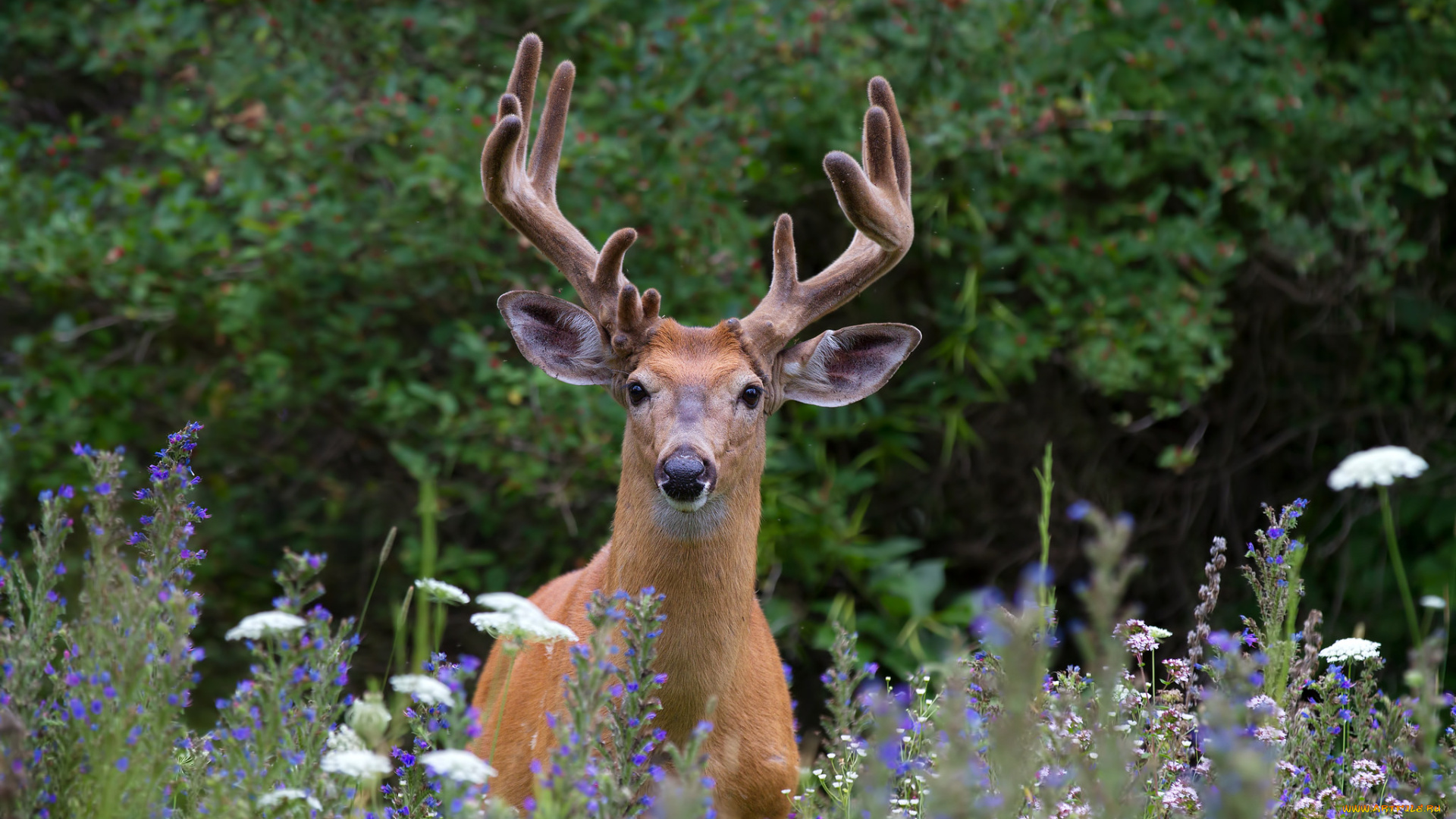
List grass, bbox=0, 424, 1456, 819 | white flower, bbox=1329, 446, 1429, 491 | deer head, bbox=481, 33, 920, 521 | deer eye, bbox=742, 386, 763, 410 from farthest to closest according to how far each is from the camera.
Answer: deer eye, bbox=742, 386, 763, 410 < deer head, bbox=481, 33, 920, 521 < white flower, bbox=1329, 446, 1429, 491 < grass, bbox=0, 424, 1456, 819

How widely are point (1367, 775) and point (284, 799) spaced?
1659 millimetres

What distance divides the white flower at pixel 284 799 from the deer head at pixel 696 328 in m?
1.44

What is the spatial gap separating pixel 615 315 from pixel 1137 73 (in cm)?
316

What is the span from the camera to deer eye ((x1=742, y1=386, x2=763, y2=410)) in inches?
140

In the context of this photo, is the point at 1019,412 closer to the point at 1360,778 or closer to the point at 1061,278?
the point at 1061,278

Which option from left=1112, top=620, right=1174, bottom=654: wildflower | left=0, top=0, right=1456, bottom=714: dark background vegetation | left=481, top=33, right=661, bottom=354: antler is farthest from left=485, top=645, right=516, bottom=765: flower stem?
left=0, top=0, right=1456, bottom=714: dark background vegetation

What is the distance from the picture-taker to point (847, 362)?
13.1 feet

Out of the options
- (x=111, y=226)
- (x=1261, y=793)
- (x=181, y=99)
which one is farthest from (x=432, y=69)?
(x=1261, y=793)

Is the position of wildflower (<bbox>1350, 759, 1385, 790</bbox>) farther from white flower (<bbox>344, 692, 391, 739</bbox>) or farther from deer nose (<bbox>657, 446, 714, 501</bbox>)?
white flower (<bbox>344, 692, 391, 739</bbox>)

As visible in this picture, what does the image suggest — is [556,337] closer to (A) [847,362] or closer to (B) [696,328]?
(B) [696,328]

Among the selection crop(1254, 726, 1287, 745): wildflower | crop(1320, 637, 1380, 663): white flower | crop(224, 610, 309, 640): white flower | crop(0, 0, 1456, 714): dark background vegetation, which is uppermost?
crop(0, 0, 1456, 714): dark background vegetation

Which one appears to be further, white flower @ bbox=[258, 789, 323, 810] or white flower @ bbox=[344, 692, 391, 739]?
white flower @ bbox=[258, 789, 323, 810]

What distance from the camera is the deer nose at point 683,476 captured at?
3.10m

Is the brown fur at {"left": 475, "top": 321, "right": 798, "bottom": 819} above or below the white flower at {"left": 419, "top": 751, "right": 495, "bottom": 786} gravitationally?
above
